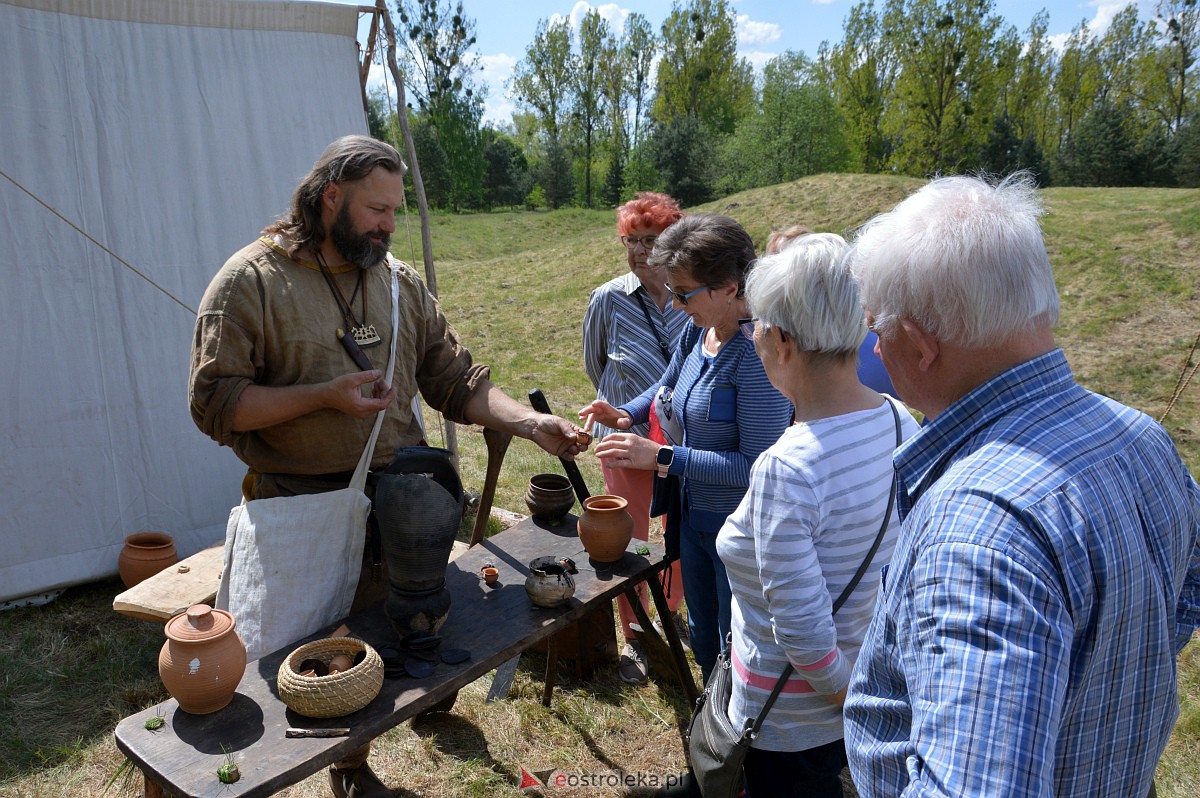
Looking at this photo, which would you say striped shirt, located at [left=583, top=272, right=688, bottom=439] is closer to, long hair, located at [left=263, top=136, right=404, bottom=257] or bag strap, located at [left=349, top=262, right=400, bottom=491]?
bag strap, located at [left=349, top=262, right=400, bottom=491]

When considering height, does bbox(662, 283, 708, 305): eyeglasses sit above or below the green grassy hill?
above

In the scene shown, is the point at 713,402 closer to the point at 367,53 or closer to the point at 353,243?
the point at 353,243

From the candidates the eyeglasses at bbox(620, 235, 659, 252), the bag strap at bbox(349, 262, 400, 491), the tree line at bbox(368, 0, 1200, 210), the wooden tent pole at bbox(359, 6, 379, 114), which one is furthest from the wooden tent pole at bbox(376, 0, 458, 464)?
the tree line at bbox(368, 0, 1200, 210)

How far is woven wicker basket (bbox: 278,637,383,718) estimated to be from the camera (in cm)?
187

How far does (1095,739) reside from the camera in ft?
3.30

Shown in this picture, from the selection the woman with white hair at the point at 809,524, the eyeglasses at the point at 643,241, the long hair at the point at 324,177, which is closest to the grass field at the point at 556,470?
the woman with white hair at the point at 809,524

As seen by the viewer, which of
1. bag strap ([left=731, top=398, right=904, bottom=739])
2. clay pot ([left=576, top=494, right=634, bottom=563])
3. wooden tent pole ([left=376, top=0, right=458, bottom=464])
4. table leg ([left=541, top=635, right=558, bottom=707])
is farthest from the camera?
wooden tent pole ([left=376, top=0, right=458, bottom=464])

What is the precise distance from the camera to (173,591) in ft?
12.3

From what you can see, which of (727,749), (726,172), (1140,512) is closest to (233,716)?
(727,749)

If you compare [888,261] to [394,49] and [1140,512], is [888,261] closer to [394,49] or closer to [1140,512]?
[1140,512]

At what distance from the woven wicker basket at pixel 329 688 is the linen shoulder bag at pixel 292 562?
0.45 m

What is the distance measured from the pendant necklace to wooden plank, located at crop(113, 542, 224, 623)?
6.01 feet

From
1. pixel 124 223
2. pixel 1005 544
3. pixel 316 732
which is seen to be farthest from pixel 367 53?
pixel 1005 544

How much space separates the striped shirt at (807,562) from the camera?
5.36 ft
